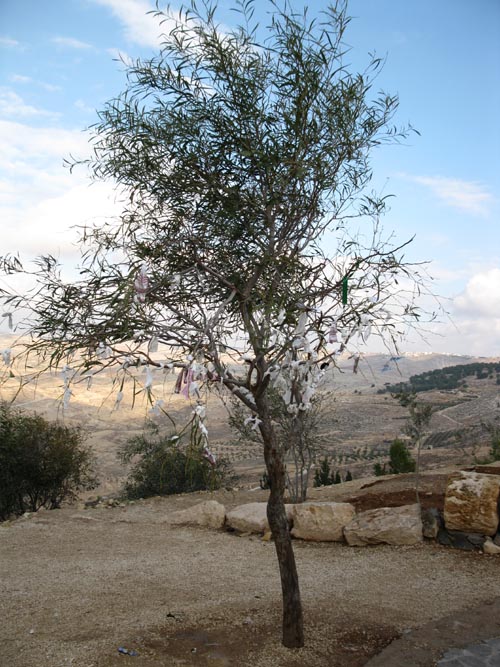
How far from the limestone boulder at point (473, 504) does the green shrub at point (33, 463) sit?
12.3 m

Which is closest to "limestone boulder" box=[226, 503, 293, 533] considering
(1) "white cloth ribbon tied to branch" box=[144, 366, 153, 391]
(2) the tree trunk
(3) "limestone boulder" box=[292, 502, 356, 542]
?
(3) "limestone boulder" box=[292, 502, 356, 542]

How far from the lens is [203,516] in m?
14.6

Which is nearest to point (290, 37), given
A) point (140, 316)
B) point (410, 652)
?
point (140, 316)

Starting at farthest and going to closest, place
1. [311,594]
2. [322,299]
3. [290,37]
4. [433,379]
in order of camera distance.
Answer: [433,379]
[311,594]
[322,299]
[290,37]

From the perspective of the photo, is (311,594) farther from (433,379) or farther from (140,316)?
(433,379)

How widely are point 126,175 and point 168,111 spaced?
90 cm

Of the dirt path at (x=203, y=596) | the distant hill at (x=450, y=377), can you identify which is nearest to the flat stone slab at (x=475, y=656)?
the dirt path at (x=203, y=596)

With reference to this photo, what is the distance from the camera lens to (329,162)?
6371 mm

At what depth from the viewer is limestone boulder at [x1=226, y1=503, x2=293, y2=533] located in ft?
43.7

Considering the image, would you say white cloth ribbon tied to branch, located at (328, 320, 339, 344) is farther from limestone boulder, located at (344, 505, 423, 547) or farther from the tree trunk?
limestone boulder, located at (344, 505, 423, 547)

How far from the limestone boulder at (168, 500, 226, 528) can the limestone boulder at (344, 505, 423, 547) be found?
379cm

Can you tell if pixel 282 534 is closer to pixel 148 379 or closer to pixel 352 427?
pixel 148 379

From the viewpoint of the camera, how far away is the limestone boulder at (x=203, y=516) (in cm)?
1434

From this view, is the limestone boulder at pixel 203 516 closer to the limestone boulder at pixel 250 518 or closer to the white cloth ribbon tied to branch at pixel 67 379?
the limestone boulder at pixel 250 518
